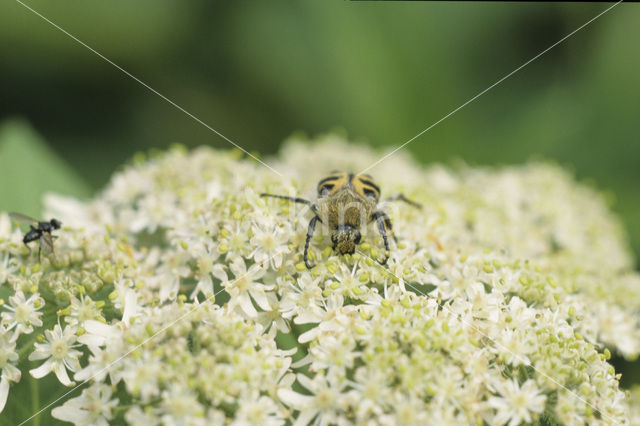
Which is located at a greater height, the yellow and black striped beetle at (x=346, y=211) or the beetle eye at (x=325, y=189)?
the beetle eye at (x=325, y=189)

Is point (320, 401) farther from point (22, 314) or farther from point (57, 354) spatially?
point (22, 314)

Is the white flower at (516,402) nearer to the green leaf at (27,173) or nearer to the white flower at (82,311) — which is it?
the white flower at (82,311)

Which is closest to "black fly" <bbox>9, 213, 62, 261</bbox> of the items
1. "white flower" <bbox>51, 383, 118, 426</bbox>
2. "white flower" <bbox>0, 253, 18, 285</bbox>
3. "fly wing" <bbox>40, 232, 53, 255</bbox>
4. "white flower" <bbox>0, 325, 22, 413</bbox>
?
"fly wing" <bbox>40, 232, 53, 255</bbox>

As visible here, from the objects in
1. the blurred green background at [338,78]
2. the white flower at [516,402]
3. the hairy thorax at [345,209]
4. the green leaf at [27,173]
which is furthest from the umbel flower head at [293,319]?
the blurred green background at [338,78]

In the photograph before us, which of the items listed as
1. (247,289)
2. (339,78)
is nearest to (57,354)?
(247,289)

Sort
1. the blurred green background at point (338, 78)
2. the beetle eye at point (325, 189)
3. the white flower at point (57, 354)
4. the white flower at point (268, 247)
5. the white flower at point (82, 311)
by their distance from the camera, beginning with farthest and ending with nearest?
the blurred green background at point (338, 78), the beetle eye at point (325, 189), the white flower at point (268, 247), the white flower at point (82, 311), the white flower at point (57, 354)

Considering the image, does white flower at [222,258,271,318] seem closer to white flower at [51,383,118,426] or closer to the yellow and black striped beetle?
the yellow and black striped beetle

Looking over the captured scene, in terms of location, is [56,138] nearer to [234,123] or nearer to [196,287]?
[234,123]

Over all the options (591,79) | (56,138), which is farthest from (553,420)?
(56,138)
